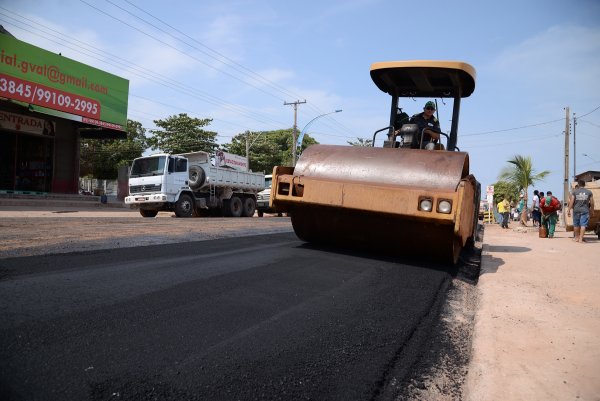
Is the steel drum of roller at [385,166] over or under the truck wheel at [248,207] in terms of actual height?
over

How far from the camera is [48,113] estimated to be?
17.6 meters

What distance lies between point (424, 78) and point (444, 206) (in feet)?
8.97

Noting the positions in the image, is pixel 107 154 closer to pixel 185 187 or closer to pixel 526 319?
pixel 185 187

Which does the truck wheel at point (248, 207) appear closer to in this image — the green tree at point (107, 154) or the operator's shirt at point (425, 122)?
the operator's shirt at point (425, 122)

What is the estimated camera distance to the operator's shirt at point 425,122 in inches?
238

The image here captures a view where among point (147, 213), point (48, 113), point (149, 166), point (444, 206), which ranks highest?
point (48, 113)

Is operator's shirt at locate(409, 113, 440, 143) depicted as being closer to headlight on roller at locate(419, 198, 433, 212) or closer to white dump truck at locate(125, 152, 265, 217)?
headlight on roller at locate(419, 198, 433, 212)

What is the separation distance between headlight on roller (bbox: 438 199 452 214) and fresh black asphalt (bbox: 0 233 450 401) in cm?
76

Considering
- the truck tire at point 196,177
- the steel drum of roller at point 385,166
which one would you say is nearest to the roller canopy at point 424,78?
the steel drum of roller at point 385,166

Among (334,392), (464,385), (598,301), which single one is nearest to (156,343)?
(334,392)

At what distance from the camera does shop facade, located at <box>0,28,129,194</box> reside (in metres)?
16.5

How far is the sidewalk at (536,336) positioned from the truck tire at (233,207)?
13.2m

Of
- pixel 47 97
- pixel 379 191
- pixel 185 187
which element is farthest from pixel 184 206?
pixel 379 191

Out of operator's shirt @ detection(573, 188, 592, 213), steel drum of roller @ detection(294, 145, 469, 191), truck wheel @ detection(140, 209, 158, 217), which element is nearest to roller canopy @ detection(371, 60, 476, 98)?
steel drum of roller @ detection(294, 145, 469, 191)
